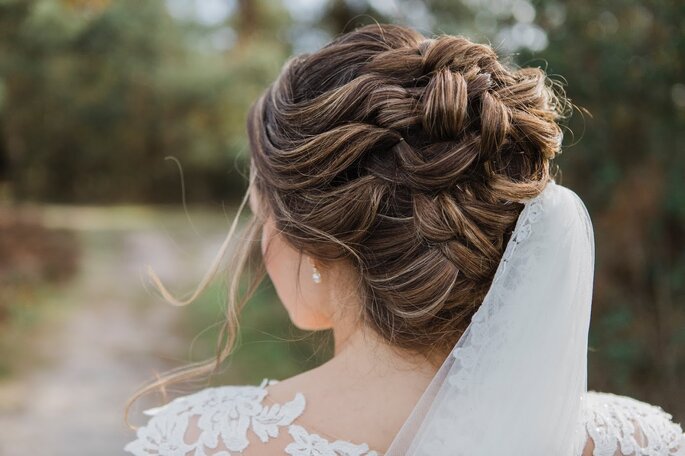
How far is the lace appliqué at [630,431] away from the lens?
1.60 metres

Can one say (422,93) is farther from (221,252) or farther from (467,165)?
(221,252)

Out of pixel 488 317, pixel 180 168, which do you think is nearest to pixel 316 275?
pixel 488 317

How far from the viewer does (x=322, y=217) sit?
149 cm

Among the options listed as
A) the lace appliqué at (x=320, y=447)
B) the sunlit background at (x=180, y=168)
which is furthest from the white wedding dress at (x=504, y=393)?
the sunlit background at (x=180, y=168)

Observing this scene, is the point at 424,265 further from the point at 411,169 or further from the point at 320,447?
the point at 320,447

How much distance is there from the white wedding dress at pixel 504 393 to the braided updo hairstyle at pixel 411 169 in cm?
6

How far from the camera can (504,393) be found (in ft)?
4.85

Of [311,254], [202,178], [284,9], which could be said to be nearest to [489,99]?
[311,254]

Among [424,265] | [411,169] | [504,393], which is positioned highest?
[411,169]

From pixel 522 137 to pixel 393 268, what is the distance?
0.40 metres

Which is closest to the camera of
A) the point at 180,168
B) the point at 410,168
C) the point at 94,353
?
the point at 410,168

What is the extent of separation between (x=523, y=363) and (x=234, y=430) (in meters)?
0.63

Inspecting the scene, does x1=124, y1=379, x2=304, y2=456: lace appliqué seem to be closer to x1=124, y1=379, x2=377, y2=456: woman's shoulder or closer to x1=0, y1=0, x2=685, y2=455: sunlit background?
x1=124, y1=379, x2=377, y2=456: woman's shoulder

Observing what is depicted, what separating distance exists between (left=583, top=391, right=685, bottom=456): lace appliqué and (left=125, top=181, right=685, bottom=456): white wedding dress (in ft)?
0.11
